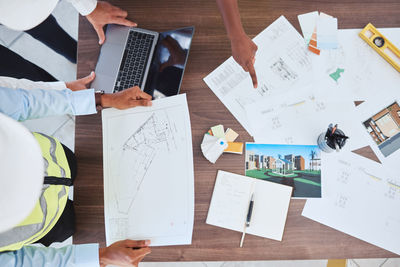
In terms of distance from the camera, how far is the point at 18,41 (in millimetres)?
1996

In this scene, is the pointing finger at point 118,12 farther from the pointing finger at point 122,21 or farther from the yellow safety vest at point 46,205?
the yellow safety vest at point 46,205

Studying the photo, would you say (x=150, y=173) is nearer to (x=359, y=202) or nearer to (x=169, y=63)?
(x=169, y=63)

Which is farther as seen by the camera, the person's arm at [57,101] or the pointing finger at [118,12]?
the pointing finger at [118,12]

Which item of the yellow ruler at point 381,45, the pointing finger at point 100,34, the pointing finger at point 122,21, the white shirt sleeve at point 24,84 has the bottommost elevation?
the white shirt sleeve at point 24,84

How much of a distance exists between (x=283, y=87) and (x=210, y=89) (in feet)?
0.93

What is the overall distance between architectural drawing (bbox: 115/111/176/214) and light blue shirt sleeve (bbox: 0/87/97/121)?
0.62 feet

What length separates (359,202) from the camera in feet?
3.45

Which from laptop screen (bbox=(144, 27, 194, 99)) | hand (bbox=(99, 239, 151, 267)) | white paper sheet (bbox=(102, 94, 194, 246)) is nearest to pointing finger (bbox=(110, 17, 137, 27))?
laptop screen (bbox=(144, 27, 194, 99))

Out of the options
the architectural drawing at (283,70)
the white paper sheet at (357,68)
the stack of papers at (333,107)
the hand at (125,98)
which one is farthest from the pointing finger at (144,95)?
the white paper sheet at (357,68)

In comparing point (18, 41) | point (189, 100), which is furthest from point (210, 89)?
point (18, 41)

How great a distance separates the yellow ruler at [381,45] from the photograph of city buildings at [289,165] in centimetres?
45

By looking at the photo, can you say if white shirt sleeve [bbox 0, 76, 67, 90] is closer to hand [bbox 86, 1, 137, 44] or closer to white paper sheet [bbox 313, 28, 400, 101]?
hand [bbox 86, 1, 137, 44]

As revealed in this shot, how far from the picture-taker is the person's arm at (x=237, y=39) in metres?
0.99

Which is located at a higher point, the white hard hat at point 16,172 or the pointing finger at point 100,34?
the pointing finger at point 100,34
